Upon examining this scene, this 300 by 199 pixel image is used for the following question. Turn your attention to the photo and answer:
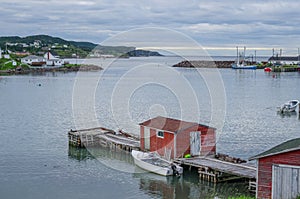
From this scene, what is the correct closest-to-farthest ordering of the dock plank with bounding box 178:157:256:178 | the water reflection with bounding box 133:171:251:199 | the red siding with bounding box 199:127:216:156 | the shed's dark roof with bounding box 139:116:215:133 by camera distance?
the water reflection with bounding box 133:171:251:199
the dock plank with bounding box 178:157:256:178
the shed's dark roof with bounding box 139:116:215:133
the red siding with bounding box 199:127:216:156

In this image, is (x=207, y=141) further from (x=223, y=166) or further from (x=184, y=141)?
(x=223, y=166)

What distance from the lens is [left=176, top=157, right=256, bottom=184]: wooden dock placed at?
2195 centimetres

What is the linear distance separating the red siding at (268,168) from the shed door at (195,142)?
7.33m

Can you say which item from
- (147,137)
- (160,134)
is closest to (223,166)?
(160,134)

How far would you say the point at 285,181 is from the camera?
56.4ft

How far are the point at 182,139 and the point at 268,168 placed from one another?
7.92m

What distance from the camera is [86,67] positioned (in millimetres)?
160500

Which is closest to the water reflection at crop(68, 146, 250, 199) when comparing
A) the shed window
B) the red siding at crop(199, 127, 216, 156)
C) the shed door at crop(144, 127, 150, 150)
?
the shed door at crop(144, 127, 150, 150)

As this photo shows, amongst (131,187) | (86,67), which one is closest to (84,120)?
(131,187)

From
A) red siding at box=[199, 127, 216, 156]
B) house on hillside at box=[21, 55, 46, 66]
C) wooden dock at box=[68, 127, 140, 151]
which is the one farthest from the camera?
house on hillside at box=[21, 55, 46, 66]

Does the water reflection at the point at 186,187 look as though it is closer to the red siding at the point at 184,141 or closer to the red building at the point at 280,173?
the red siding at the point at 184,141

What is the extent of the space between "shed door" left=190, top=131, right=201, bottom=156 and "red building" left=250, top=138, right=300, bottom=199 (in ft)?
24.0

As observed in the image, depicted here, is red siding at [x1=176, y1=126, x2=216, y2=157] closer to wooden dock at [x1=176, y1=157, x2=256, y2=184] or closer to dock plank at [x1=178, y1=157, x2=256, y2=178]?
dock plank at [x1=178, y1=157, x2=256, y2=178]

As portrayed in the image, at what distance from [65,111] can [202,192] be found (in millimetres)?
31180
